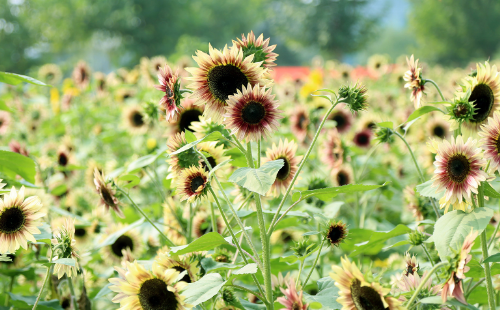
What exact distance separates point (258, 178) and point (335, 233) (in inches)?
14.1

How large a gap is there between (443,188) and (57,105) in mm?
4669

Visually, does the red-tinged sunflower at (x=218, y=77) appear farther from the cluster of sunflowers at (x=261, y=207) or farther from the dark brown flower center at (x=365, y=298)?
the dark brown flower center at (x=365, y=298)

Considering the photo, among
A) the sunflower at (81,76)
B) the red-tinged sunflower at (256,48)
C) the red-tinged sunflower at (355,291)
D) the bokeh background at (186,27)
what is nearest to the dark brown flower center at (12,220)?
the red-tinged sunflower at (256,48)

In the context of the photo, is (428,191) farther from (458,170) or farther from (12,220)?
(12,220)

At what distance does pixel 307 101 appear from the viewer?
366 centimetres

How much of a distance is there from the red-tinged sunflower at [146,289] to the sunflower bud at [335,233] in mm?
406

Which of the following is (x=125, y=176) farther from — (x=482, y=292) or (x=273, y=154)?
(x=482, y=292)

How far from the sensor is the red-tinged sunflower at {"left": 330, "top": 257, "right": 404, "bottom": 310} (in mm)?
870

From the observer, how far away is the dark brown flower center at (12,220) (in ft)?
3.86

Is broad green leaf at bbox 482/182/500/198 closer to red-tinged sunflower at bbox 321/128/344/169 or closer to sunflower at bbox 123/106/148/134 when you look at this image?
red-tinged sunflower at bbox 321/128/344/169

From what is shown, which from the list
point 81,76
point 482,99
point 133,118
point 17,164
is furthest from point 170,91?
point 81,76

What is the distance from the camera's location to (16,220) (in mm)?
1197

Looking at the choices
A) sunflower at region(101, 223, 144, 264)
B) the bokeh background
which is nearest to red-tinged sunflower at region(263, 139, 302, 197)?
sunflower at region(101, 223, 144, 264)

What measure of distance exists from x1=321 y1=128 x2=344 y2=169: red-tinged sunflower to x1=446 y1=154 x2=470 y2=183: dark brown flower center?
47.6 inches
